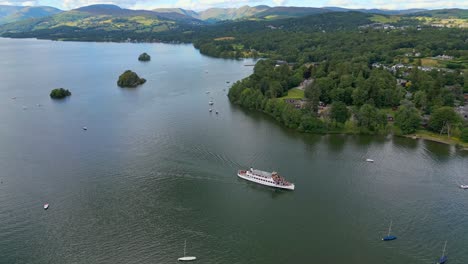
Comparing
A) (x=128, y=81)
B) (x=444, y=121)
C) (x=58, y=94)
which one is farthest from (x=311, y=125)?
(x=58, y=94)

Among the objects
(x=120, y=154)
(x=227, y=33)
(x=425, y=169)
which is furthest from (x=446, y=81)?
(x=227, y=33)

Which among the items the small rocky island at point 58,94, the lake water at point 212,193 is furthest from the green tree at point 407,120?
the small rocky island at point 58,94

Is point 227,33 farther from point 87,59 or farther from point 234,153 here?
point 234,153

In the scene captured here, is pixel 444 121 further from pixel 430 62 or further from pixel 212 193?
pixel 430 62

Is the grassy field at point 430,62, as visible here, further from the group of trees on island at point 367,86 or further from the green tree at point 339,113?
the green tree at point 339,113

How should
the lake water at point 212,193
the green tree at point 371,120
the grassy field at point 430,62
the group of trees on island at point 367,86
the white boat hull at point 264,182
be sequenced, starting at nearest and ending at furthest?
1. the lake water at point 212,193
2. the white boat hull at point 264,182
3. the green tree at point 371,120
4. the group of trees on island at point 367,86
5. the grassy field at point 430,62

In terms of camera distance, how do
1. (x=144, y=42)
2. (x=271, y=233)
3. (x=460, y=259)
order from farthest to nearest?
1. (x=144, y=42)
2. (x=271, y=233)
3. (x=460, y=259)
